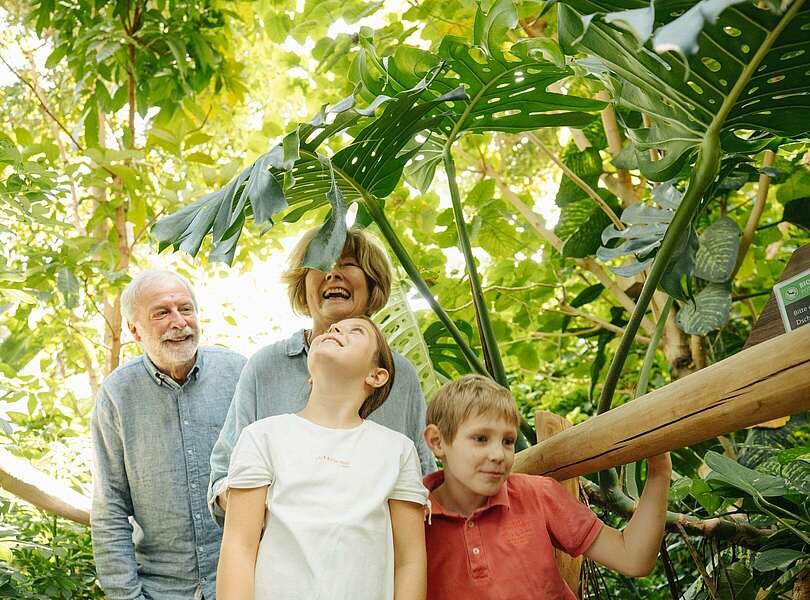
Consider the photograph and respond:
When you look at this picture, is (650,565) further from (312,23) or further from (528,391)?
(528,391)

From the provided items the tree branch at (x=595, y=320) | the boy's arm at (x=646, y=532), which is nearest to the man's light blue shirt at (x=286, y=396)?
the boy's arm at (x=646, y=532)

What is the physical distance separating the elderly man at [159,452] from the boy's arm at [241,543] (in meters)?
0.75

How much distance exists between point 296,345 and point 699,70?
2.92 feet

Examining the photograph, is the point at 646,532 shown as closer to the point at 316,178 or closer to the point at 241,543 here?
the point at 241,543

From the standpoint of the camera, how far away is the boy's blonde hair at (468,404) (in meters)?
1.43

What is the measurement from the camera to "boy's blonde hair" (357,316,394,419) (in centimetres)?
148

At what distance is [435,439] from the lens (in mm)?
1498

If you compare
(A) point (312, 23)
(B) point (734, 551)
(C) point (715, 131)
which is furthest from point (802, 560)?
(A) point (312, 23)

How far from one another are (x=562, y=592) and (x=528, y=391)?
315 centimetres

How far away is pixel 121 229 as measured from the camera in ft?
9.08

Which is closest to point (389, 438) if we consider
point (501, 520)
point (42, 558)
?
point (501, 520)

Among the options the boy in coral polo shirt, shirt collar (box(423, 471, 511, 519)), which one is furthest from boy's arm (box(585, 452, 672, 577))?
shirt collar (box(423, 471, 511, 519))

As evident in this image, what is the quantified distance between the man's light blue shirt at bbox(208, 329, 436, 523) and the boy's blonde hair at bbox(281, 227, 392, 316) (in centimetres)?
11

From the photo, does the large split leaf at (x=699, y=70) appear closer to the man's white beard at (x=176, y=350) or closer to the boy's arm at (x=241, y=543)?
the boy's arm at (x=241, y=543)
